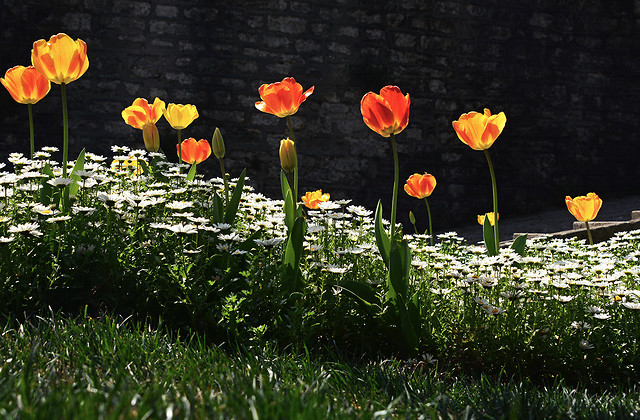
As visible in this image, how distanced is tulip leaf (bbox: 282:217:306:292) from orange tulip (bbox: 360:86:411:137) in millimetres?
454

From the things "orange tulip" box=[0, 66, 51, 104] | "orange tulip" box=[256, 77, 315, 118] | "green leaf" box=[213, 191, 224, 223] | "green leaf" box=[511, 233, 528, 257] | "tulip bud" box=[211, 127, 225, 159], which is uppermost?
"orange tulip" box=[0, 66, 51, 104]

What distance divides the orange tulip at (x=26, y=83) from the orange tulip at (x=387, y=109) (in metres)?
1.40

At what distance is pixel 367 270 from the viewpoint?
9.13ft

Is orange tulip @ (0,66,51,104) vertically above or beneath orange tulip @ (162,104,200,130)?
above

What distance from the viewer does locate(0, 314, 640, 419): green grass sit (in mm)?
1288

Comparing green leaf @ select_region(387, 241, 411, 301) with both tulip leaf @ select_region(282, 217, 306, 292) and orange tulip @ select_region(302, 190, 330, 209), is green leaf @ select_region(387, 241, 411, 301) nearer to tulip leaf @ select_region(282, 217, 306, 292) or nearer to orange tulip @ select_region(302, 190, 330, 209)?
tulip leaf @ select_region(282, 217, 306, 292)

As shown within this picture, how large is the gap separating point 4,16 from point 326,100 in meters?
3.57

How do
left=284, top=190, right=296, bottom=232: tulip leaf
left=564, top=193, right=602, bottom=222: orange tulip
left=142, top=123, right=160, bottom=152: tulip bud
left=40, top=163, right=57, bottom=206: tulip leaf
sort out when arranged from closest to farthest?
left=284, top=190, right=296, bottom=232: tulip leaf → left=40, top=163, right=57, bottom=206: tulip leaf → left=142, top=123, right=160, bottom=152: tulip bud → left=564, top=193, right=602, bottom=222: orange tulip

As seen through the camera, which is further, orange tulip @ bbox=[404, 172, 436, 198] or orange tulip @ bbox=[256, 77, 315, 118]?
orange tulip @ bbox=[404, 172, 436, 198]

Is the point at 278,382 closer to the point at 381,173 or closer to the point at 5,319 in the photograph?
the point at 5,319

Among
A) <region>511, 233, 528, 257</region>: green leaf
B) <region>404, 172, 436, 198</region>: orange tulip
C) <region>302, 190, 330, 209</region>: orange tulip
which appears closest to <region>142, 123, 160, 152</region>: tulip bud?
<region>302, 190, 330, 209</region>: orange tulip

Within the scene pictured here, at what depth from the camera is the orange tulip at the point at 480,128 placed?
8.67ft

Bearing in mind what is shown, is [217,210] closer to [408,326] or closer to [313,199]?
[313,199]

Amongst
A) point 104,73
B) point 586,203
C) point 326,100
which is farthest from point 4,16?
point 586,203
